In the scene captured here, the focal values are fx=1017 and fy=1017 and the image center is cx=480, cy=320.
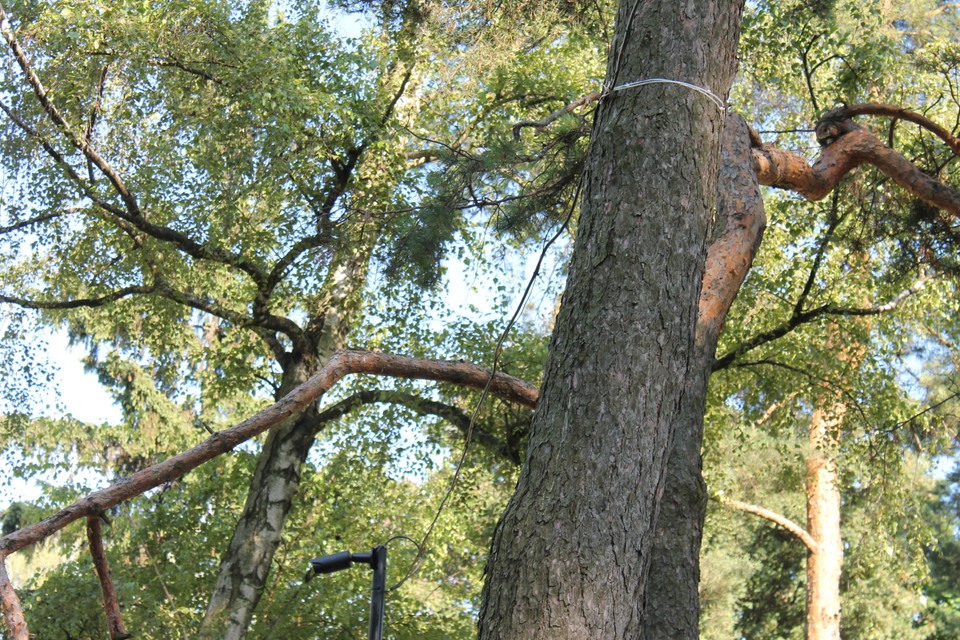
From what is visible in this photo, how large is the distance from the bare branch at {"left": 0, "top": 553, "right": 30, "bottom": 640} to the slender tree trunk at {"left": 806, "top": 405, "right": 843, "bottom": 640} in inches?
485

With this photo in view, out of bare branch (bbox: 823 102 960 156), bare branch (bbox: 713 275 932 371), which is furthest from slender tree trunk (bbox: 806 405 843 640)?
bare branch (bbox: 823 102 960 156)

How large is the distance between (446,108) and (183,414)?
26.1ft

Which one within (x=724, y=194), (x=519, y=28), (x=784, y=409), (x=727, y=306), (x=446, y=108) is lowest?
(x=727, y=306)

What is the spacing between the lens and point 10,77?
9383mm

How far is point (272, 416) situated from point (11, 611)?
1.33 m

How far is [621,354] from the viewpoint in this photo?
3166 mm

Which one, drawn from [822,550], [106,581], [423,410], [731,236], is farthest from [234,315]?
[822,550]

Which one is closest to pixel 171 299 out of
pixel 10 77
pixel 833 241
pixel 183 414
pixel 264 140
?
pixel 264 140

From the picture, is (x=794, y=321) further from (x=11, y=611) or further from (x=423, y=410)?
(x=11, y=611)

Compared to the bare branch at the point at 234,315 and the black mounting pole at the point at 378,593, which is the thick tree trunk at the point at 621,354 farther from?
the bare branch at the point at 234,315

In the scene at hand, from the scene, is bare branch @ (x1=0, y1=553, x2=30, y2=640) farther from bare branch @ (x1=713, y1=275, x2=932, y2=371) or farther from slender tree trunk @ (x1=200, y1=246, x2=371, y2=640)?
bare branch @ (x1=713, y1=275, x2=932, y2=371)

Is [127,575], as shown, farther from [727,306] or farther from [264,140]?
[727,306]

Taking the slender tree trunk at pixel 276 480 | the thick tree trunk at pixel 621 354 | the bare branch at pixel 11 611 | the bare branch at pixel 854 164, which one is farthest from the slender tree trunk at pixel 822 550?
the bare branch at pixel 11 611

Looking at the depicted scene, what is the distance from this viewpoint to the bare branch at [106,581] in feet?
12.2
